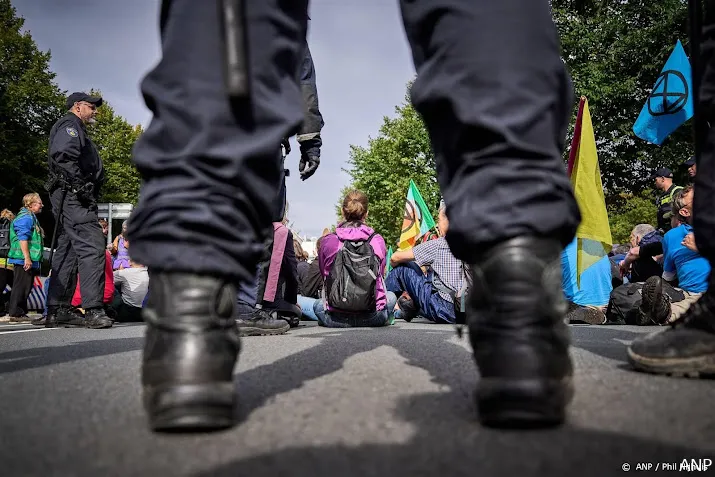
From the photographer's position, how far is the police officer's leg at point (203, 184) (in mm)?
1084

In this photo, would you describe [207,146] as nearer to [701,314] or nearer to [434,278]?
[701,314]

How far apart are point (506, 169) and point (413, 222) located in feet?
35.3

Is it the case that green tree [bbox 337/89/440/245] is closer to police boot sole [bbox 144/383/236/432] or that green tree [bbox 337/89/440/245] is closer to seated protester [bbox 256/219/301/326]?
seated protester [bbox 256/219/301/326]

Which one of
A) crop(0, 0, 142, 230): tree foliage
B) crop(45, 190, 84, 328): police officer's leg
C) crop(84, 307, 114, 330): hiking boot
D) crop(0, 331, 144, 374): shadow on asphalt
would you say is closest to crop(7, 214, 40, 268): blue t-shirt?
crop(45, 190, 84, 328): police officer's leg

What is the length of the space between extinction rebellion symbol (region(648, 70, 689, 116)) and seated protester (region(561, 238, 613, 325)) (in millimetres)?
3005

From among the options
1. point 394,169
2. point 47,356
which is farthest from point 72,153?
point 394,169

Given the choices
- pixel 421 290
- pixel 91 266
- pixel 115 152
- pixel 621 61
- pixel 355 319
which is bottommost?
pixel 355 319

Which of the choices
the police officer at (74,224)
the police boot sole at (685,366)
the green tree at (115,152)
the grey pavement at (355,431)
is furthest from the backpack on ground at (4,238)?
the green tree at (115,152)

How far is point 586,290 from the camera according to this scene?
6930 mm

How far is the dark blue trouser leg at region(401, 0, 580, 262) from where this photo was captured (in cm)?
112

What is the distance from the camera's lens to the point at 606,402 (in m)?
1.15

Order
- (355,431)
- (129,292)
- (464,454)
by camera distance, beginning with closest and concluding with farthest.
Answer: (464,454) → (355,431) → (129,292)

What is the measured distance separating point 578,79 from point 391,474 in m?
21.5

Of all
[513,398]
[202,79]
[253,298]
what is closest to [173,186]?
[202,79]
